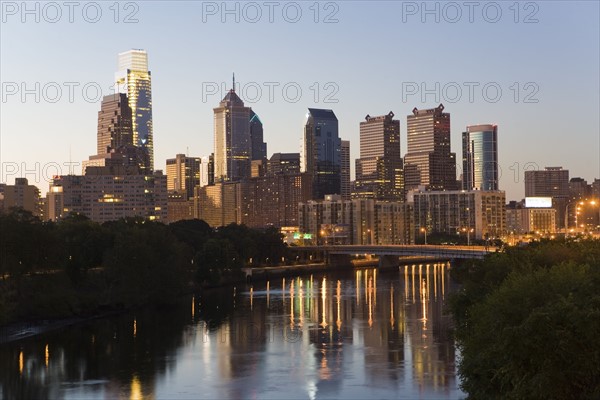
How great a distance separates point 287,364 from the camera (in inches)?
1913

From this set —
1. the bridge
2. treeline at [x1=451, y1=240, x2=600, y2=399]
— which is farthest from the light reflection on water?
the bridge

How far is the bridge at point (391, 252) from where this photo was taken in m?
113

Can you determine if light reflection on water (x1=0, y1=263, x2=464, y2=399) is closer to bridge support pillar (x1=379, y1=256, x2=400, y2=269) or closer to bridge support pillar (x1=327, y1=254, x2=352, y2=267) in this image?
bridge support pillar (x1=379, y1=256, x2=400, y2=269)

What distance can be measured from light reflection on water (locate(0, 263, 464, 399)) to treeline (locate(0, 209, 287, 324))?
248 cm

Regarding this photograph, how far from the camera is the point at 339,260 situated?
153625mm

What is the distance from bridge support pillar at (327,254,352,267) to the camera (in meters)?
148

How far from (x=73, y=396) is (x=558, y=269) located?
73.1ft

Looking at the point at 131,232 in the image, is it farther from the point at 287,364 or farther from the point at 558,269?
the point at 558,269

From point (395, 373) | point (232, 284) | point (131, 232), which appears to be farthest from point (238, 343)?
point (232, 284)

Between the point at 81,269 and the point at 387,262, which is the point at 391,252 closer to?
the point at 387,262

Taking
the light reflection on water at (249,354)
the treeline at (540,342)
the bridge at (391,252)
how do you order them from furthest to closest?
the bridge at (391,252) < the light reflection on water at (249,354) < the treeline at (540,342)

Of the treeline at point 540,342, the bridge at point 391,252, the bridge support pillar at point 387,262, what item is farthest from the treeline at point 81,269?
the bridge support pillar at point 387,262

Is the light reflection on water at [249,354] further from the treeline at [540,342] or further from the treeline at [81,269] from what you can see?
the treeline at [540,342]

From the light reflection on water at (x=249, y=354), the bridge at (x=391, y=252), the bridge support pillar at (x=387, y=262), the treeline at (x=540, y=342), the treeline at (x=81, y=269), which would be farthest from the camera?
the bridge support pillar at (x=387, y=262)
